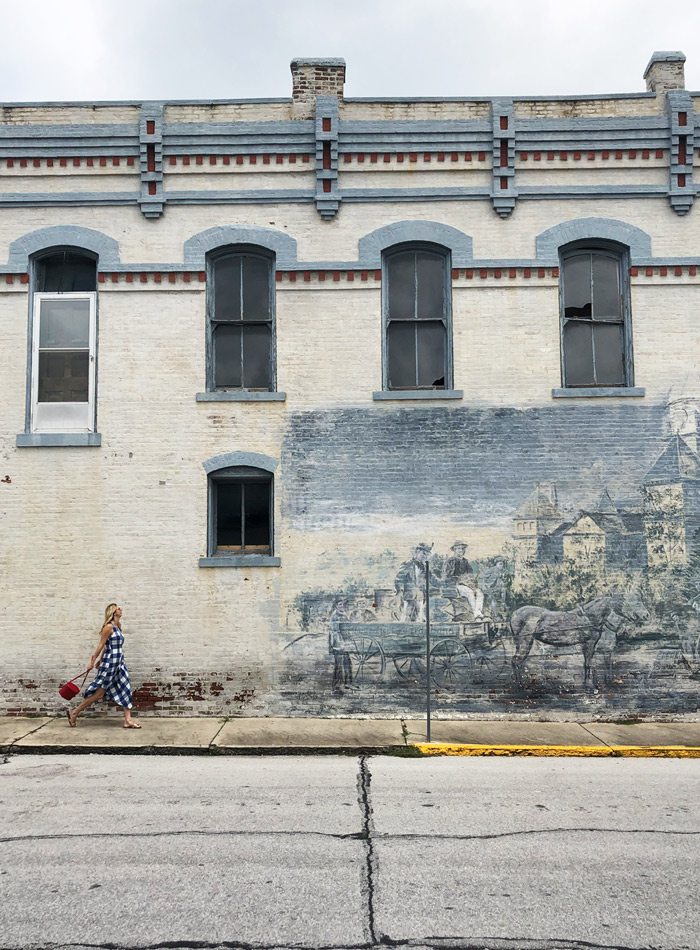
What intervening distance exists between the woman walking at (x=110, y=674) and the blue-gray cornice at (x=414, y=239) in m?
5.68

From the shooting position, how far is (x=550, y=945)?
15.2 ft

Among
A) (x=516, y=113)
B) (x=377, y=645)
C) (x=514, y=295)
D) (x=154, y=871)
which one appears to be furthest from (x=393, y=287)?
(x=154, y=871)

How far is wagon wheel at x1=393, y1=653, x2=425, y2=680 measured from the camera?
433 inches

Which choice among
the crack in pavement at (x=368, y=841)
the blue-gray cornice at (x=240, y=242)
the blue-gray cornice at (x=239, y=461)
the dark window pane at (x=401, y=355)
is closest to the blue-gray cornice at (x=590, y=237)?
the dark window pane at (x=401, y=355)

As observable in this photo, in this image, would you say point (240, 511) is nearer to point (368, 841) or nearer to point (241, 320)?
point (241, 320)

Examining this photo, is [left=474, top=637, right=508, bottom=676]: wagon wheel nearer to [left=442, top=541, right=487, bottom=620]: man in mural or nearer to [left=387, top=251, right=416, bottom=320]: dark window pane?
[left=442, top=541, right=487, bottom=620]: man in mural

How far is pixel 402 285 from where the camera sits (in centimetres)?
1182

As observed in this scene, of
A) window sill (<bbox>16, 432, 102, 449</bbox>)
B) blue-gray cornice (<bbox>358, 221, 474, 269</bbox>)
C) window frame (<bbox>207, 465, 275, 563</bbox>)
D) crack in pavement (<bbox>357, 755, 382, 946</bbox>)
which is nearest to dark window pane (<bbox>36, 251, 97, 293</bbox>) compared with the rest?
window sill (<bbox>16, 432, 102, 449</bbox>)

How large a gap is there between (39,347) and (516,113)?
7.29m

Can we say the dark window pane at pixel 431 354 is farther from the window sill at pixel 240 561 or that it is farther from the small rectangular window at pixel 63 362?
the small rectangular window at pixel 63 362

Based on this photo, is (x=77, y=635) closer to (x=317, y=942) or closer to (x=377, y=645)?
(x=377, y=645)

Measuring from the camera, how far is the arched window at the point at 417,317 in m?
11.6

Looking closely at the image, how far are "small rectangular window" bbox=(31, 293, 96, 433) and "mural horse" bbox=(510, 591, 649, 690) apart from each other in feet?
20.6

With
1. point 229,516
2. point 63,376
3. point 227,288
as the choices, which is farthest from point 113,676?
point 227,288
